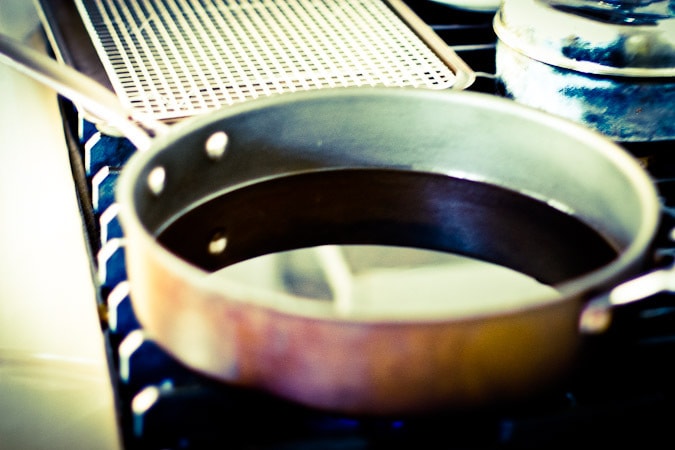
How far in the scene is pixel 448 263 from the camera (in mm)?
543

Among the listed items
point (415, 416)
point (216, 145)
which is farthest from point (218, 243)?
point (415, 416)

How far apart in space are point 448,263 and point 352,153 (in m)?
0.11

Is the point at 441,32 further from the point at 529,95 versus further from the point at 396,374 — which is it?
the point at 396,374

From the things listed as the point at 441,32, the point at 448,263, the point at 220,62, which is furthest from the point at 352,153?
the point at 441,32

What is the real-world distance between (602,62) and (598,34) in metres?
0.02

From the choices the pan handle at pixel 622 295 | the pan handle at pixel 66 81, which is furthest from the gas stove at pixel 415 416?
the pan handle at pixel 66 81

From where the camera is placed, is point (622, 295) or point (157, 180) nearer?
point (622, 295)

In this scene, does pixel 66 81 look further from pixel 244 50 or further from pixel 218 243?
pixel 244 50

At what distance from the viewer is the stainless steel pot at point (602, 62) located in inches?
22.6

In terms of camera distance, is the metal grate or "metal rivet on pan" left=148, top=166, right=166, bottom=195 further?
the metal grate

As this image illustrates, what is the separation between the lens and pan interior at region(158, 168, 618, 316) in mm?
517

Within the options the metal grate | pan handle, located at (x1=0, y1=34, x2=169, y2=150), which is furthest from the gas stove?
the metal grate

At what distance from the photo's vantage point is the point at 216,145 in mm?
515

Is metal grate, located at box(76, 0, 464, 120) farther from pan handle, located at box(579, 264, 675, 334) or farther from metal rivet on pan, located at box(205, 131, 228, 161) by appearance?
pan handle, located at box(579, 264, 675, 334)
